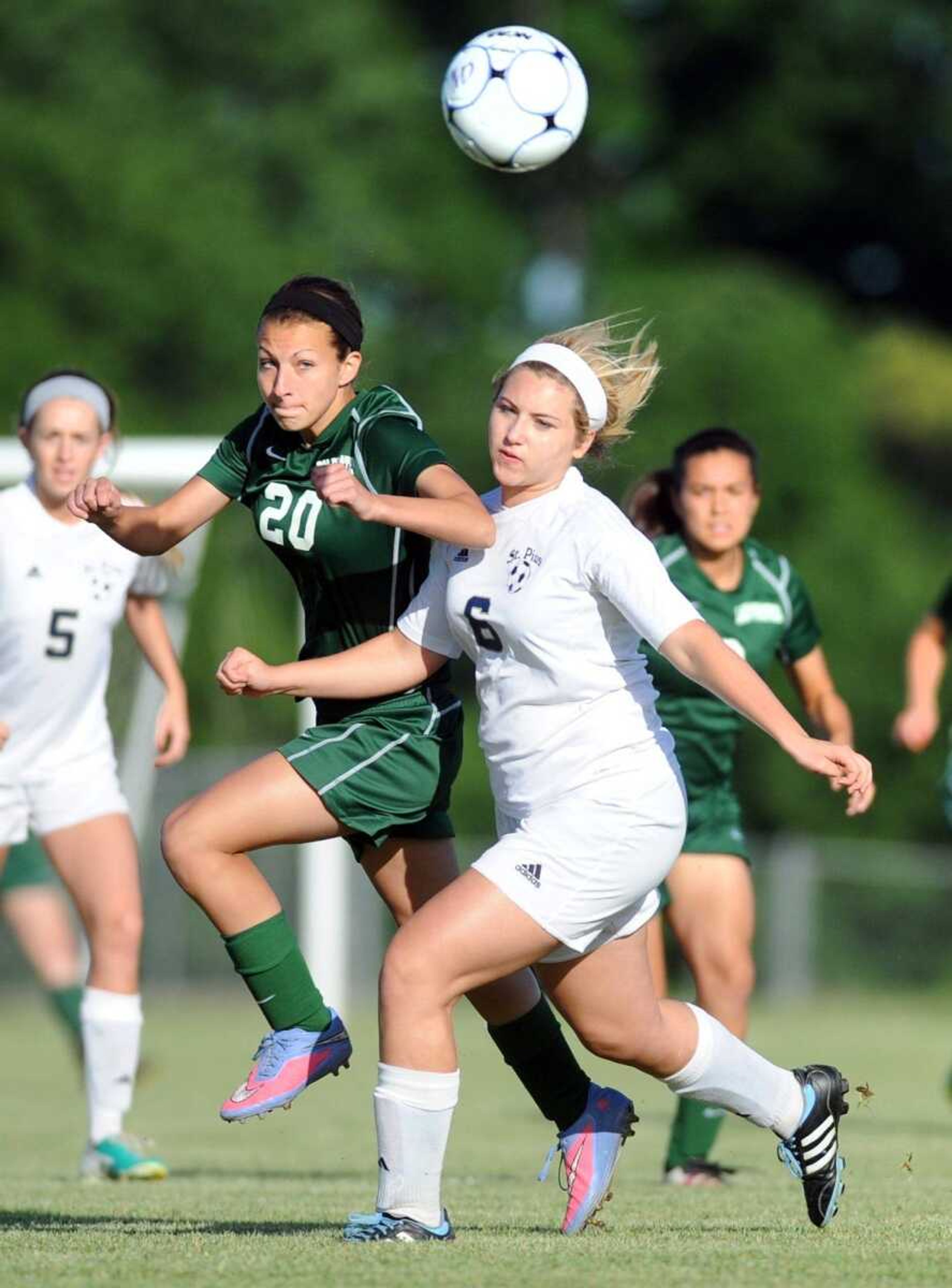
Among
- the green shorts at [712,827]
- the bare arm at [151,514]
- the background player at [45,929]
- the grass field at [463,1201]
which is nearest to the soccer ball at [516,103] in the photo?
the bare arm at [151,514]

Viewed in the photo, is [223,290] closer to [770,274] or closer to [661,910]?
[770,274]

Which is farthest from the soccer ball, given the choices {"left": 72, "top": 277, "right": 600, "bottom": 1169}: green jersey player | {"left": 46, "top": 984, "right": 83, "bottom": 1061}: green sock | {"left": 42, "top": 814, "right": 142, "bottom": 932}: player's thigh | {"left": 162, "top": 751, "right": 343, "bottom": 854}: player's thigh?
{"left": 46, "top": 984, "right": 83, "bottom": 1061}: green sock

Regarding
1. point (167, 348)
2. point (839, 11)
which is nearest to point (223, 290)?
point (167, 348)

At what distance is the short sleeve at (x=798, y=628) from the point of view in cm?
732

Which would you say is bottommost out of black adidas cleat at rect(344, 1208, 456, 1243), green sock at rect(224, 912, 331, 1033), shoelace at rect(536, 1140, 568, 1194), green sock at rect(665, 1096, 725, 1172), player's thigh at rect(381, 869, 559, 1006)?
green sock at rect(665, 1096, 725, 1172)

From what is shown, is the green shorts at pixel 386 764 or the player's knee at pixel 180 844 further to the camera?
the green shorts at pixel 386 764

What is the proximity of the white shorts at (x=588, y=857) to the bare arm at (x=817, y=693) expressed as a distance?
2.40 metres

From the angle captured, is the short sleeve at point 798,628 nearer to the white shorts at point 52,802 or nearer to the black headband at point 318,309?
the white shorts at point 52,802

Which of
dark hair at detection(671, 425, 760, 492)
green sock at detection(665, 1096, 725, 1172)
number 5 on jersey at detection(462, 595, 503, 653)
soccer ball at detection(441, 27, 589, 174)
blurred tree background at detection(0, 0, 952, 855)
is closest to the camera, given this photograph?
number 5 on jersey at detection(462, 595, 503, 653)

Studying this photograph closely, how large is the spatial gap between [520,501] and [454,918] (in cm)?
97

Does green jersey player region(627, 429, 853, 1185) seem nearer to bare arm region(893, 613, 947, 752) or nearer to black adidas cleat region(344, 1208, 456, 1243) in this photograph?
bare arm region(893, 613, 947, 752)

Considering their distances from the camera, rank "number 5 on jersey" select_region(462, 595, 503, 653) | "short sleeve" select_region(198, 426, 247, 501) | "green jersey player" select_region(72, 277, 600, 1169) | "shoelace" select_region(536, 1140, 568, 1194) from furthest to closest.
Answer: "short sleeve" select_region(198, 426, 247, 501)
"shoelace" select_region(536, 1140, 568, 1194)
"green jersey player" select_region(72, 277, 600, 1169)
"number 5 on jersey" select_region(462, 595, 503, 653)

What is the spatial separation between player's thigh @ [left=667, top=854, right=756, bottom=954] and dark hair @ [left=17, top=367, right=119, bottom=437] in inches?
88.6

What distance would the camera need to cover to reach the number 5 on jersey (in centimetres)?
501
